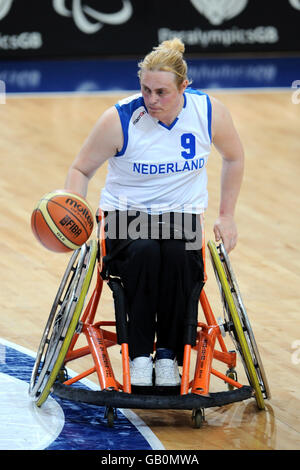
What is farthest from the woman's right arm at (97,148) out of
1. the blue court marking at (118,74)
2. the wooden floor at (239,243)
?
the blue court marking at (118,74)

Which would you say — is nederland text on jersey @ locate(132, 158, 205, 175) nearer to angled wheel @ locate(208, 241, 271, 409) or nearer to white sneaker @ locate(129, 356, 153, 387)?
angled wheel @ locate(208, 241, 271, 409)

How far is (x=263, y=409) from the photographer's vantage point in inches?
173

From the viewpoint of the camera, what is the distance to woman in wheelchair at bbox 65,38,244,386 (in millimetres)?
4223

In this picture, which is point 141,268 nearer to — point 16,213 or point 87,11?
point 16,213


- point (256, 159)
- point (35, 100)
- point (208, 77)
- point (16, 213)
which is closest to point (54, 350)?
point (16, 213)

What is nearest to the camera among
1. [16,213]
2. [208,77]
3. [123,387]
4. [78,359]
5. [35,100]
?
[123,387]

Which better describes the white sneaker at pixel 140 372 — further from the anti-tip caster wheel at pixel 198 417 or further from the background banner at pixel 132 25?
the background banner at pixel 132 25

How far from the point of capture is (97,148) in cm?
427

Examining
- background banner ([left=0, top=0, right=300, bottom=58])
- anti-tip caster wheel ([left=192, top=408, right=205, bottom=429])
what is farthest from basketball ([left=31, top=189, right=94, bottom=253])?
background banner ([left=0, top=0, right=300, bottom=58])

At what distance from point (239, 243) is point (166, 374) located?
279cm

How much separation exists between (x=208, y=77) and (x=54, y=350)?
824 centimetres

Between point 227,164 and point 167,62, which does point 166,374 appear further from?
point 167,62

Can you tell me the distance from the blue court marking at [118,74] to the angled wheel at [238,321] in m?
7.29
